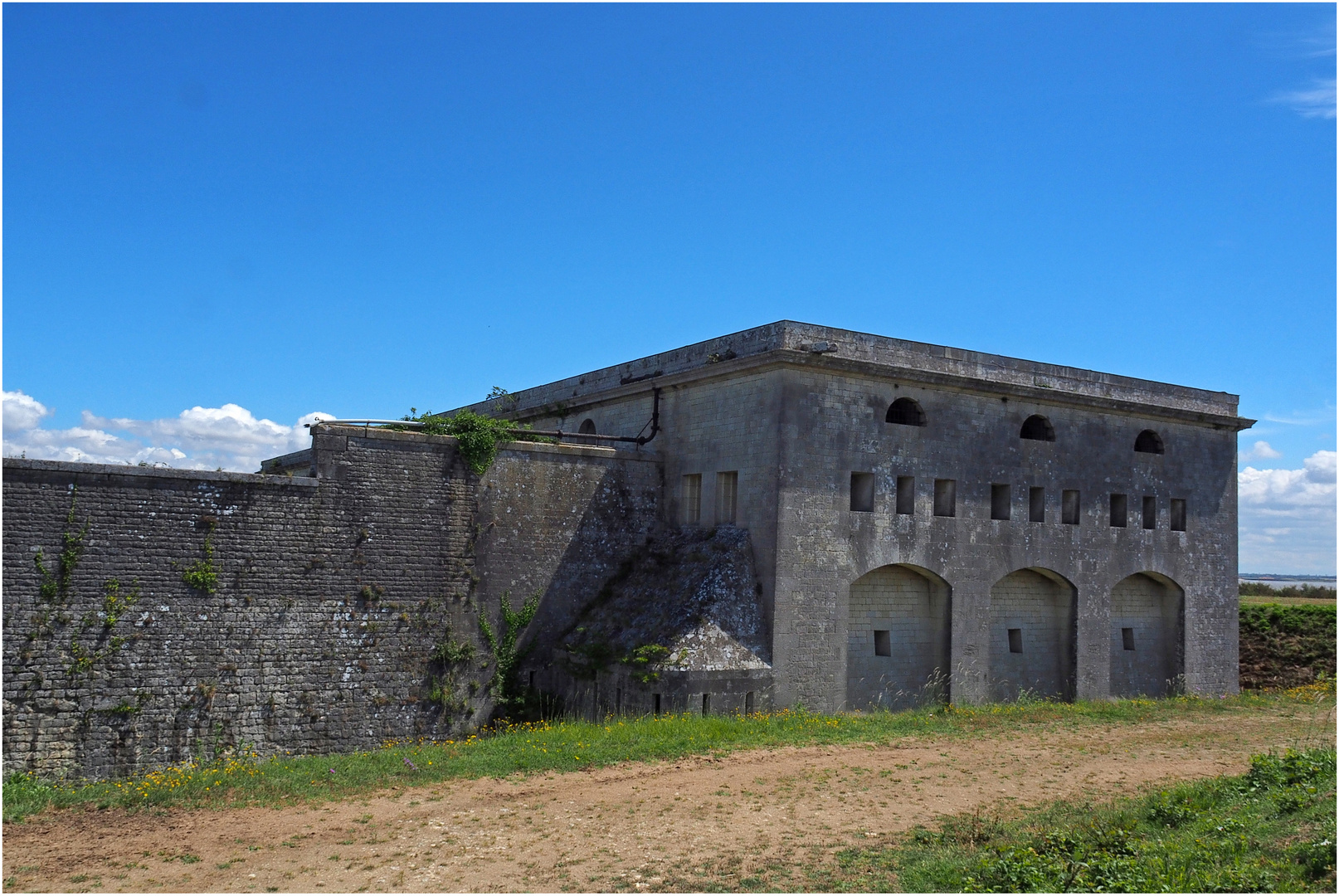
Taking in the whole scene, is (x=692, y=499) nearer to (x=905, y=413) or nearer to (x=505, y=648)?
(x=905, y=413)

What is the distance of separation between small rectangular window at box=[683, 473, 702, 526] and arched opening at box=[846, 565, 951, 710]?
3240 mm

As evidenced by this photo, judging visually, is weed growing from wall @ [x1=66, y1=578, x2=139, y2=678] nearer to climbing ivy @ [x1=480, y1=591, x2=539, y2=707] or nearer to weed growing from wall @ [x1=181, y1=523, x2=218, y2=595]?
weed growing from wall @ [x1=181, y1=523, x2=218, y2=595]

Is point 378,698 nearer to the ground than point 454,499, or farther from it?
nearer to the ground

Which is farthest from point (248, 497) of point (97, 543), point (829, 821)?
point (829, 821)

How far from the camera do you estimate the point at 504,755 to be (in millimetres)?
13836

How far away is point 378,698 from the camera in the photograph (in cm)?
1616

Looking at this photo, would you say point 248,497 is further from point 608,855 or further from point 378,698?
point 608,855

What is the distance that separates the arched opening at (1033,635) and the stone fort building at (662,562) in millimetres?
63

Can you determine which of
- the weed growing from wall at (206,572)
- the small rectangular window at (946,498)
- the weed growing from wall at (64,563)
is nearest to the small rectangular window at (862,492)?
the small rectangular window at (946,498)

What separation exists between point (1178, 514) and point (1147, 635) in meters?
2.85

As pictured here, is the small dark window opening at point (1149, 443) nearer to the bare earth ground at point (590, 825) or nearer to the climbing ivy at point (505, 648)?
the bare earth ground at point (590, 825)

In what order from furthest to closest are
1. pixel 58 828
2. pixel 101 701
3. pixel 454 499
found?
pixel 454 499 → pixel 101 701 → pixel 58 828

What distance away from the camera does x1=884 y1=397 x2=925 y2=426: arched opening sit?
1933cm

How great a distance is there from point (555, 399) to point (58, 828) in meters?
14.4
